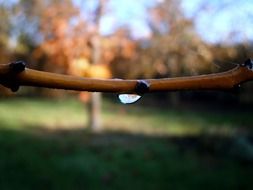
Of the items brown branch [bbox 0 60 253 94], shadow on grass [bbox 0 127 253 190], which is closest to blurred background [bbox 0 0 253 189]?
shadow on grass [bbox 0 127 253 190]

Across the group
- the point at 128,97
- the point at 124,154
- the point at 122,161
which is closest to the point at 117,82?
the point at 128,97

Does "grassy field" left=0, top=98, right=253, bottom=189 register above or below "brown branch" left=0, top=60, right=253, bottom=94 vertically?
above

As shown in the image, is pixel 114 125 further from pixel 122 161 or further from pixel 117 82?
pixel 117 82

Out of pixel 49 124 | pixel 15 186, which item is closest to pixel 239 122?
pixel 49 124

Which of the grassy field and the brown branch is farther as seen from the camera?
the grassy field

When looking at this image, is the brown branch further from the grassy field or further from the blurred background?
the grassy field

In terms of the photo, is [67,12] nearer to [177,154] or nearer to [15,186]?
[177,154]
